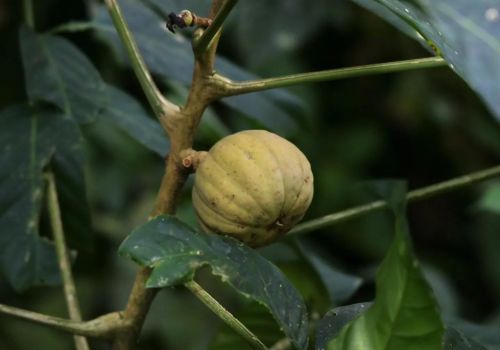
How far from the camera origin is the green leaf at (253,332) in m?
1.11

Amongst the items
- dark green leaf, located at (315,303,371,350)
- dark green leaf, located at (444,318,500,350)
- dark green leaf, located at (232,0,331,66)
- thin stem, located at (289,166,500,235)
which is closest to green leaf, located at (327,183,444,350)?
dark green leaf, located at (315,303,371,350)

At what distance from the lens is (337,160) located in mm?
2582

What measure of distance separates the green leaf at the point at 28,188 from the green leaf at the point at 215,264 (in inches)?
15.5

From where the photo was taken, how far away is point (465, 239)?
8.98ft

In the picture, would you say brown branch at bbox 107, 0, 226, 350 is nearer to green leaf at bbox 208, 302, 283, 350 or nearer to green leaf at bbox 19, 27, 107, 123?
green leaf at bbox 208, 302, 283, 350

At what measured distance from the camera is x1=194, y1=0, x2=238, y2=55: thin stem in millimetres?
789

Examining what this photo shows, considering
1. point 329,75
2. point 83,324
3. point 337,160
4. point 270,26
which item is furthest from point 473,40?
point 337,160

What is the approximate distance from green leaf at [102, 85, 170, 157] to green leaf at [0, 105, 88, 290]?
0.06 meters

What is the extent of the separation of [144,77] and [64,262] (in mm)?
241

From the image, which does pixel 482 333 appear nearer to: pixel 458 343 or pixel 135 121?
pixel 458 343

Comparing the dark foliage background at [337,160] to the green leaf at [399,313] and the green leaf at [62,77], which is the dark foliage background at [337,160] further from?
the green leaf at [399,313]

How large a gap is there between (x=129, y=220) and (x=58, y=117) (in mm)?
1004

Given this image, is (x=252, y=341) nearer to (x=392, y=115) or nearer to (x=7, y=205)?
(x=7, y=205)

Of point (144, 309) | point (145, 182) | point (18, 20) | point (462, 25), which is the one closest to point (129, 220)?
point (145, 182)
